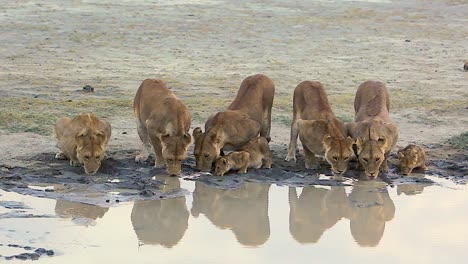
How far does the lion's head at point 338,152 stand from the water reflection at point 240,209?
0.73 m

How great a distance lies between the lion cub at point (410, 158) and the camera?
12.3m

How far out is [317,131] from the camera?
12.4m

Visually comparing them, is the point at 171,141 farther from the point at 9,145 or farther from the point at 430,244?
the point at 430,244

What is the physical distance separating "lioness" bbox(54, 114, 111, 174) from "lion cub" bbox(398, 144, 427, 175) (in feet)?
9.91

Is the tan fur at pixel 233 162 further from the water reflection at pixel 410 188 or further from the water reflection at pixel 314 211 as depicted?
the water reflection at pixel 410 188

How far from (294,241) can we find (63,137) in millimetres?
3313

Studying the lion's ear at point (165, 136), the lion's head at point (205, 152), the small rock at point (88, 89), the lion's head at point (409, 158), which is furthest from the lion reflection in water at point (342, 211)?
the small rock at point (88, 89)

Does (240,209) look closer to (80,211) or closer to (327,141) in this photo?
(80,211)

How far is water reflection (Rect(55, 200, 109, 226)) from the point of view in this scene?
33.4ft

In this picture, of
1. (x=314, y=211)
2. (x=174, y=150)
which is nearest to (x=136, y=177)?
(x=174, y=150)

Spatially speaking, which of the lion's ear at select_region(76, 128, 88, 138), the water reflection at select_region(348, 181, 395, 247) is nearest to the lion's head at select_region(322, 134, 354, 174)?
the water reflection at select_region(348, 181, 395, 247)

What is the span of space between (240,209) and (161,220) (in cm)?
87

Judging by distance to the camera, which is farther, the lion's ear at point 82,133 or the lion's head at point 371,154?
the lion's head at point 371,154

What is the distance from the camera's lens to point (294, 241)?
32.2 feet
